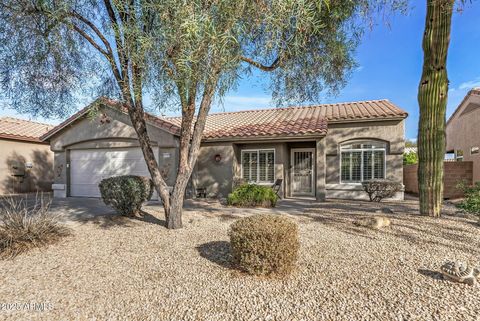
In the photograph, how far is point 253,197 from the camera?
A: 11070mm

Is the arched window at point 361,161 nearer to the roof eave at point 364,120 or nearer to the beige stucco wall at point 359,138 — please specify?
the beige stucco wall at point 359,138

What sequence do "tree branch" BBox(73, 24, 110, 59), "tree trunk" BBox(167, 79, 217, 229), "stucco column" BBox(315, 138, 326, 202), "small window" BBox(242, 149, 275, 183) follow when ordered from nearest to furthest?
"tree branch" BBox(73, 24, 110, 59) < "tree trunk" BBox(167, 79, 217, 229) < "stucco column" BBox(315, 138, 326, 202) < "small window" BBox(242, 149, 275, 183)

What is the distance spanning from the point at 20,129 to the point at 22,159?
7.44 ft

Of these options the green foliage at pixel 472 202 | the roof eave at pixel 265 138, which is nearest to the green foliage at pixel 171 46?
the roof eave at pixel 265 138

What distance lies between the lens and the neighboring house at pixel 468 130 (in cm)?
1573

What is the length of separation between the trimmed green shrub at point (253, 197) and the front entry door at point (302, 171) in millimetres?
4741

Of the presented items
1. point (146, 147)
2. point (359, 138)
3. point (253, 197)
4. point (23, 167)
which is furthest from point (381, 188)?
point (23, 167)

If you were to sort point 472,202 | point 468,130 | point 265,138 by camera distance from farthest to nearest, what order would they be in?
point 468,130 → point 265,138 → point 472,202

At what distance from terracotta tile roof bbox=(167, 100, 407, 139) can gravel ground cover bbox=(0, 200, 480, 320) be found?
7189 millimetres

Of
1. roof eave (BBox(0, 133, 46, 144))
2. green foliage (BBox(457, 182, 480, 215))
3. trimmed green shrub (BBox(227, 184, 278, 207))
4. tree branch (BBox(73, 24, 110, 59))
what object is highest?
tree branch (BBox(73, 24, 110, 59))

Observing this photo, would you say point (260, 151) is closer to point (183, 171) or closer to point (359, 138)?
point (359, 138)

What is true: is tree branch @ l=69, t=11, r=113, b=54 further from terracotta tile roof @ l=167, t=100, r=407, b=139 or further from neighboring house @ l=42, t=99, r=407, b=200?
terracotta tile roof @ l=167, t=100, r=407, b=139

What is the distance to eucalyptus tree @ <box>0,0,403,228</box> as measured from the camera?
14.5 ft

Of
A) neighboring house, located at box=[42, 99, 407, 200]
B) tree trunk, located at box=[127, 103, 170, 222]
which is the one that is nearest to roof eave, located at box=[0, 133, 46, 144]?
neighboring house, located at box=[42, 99, 407, 200]
